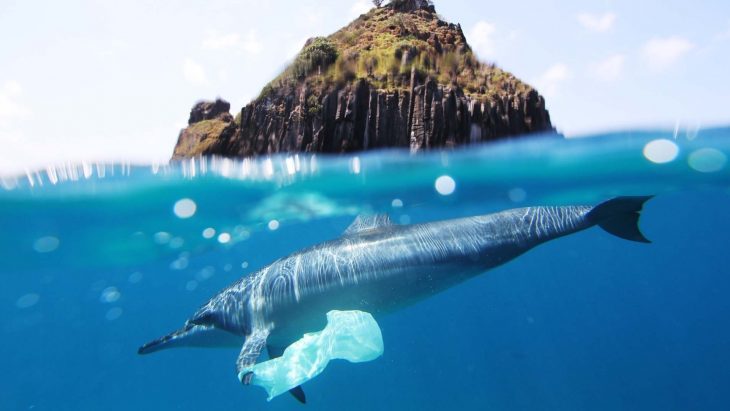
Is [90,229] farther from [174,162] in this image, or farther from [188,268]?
[188,268]

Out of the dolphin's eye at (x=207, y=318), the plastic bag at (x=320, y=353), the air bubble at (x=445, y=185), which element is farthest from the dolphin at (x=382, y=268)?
the air bubble at (x=445, y=185)

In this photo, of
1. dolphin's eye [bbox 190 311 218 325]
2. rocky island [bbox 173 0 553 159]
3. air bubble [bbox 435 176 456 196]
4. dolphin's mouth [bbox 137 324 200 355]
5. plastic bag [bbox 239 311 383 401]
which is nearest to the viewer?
plastic bag [bbox 239 311 383 401]

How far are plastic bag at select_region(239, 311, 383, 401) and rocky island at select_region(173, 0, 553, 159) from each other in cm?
564

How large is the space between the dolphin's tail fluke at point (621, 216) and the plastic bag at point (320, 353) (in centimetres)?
424

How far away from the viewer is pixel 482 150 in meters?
10.7

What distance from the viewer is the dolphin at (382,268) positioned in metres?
6.85

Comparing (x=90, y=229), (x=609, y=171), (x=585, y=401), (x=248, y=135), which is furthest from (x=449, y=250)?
(x=585, y=401)

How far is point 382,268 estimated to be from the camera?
6.82 m

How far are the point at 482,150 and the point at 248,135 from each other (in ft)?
20.9

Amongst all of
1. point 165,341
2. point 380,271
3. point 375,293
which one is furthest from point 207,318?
point 380,271

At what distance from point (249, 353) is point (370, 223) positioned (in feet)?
10.7

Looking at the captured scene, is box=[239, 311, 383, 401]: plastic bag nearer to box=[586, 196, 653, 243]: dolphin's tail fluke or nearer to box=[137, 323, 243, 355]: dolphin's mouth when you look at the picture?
box=[137, 323, 243, 355]: dolphin's mouth

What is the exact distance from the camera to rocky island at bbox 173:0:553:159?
1041cm

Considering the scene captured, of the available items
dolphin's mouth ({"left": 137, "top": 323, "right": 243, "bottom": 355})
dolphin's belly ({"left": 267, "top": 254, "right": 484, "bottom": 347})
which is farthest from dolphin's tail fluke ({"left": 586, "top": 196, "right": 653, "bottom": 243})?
dolphin's mouth ({"left": 137, "top": 323, "right": 243, "bottom": 355})
